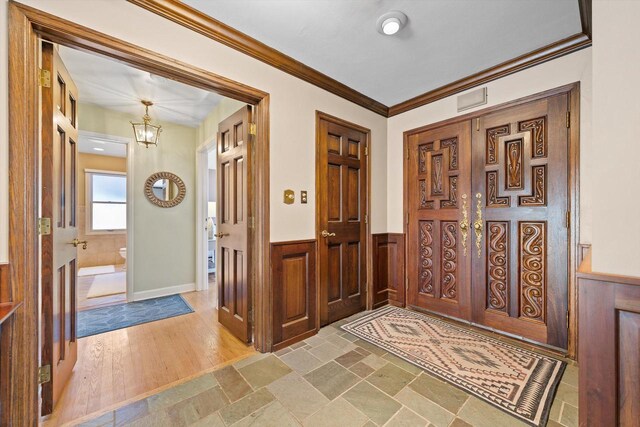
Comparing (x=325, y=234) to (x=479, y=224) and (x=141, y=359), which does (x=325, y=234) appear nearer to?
(x=479, y=224)

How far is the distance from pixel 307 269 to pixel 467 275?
165 cm

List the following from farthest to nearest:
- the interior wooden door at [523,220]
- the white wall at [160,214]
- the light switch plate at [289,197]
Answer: the white wall at [160,214] < the light switch plate at [289,197] < the interior wooden door at [523,220]

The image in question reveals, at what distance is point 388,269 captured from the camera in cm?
334

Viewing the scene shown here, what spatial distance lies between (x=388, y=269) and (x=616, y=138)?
2.63m

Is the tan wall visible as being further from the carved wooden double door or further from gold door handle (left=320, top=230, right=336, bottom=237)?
the carved wooden double door

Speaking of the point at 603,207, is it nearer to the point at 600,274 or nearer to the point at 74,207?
the point at 600,274

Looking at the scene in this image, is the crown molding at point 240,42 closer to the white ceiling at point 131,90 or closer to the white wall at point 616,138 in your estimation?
the white ceiling at point 131,90

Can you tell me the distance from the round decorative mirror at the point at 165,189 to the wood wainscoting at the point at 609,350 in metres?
4.38

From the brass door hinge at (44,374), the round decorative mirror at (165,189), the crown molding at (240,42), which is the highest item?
the crown molding at (240,42)

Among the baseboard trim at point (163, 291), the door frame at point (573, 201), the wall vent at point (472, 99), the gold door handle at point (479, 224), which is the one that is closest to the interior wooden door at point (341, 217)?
the wall vent at point (472, 99)

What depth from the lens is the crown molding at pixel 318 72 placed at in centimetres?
170

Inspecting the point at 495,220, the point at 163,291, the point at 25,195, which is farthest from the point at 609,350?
the point at 163,291

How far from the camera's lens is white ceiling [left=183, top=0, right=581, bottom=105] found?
5.63 ft

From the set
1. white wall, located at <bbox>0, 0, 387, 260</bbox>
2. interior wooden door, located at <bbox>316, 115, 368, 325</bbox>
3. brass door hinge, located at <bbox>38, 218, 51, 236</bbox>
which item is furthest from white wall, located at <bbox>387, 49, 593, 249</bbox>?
brass door hinge, located at <bbox>38, 218, 51, 236</bbox>
